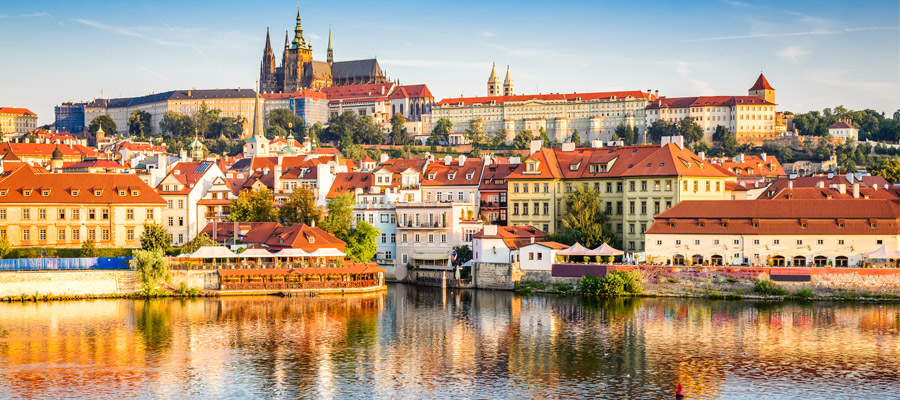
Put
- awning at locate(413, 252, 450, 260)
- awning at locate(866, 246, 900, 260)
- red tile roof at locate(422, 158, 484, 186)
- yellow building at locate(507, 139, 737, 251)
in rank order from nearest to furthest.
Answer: awning at locate(866, 246, 900, 260)
awning at locate(413, 252, 450, 260)
yellow building at locate(507, 139, 737, 251)
red tile roof at locate(422, 158, 484, 186)

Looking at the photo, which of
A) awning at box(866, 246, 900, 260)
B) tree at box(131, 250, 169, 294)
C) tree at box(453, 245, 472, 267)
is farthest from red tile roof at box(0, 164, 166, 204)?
awning at box(866, 246, 900, 260)

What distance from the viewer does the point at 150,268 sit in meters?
64.3

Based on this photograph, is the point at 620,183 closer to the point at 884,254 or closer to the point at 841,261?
the point at 841,261

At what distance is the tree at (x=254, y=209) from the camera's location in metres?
80.1

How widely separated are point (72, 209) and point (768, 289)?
45260mm

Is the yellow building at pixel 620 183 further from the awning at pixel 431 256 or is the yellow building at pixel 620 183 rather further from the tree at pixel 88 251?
the tree at pixel 88 251

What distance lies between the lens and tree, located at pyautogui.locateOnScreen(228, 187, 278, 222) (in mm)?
80125

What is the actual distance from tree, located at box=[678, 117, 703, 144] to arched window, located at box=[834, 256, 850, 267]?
129214mm

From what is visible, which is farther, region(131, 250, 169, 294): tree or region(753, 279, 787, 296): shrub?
region(131, 250, 169, 294): tree

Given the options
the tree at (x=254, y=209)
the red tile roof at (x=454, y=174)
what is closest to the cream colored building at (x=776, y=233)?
the red tile roof at (x=454, y=174)

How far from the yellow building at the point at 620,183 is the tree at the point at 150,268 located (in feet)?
88.7

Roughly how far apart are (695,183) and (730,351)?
32421 millimetres

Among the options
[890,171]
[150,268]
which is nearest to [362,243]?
[150,268]

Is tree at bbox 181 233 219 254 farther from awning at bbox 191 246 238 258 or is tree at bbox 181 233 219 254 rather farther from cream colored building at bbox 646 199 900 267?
cream colored building at bbox 646 199 900 267
